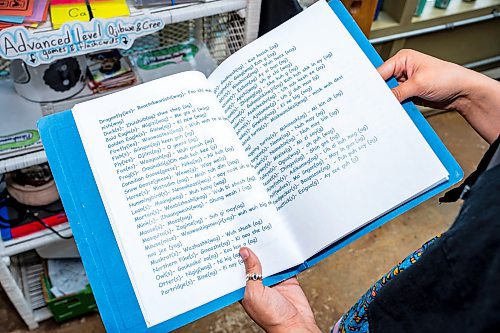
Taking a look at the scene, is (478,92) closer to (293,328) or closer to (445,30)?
(293,328)

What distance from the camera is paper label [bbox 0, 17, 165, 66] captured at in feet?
2.56

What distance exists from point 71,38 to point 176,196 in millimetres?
367

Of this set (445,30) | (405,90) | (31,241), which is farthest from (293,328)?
(445,30)

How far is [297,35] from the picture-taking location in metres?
0.72

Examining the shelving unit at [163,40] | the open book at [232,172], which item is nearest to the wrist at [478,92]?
the open book at [232,172]

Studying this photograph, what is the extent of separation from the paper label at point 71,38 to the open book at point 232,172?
0.19 metres

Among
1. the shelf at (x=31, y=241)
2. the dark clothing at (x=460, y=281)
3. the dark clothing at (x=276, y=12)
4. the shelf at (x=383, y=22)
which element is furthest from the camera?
the shelf at (x=383, y=22)

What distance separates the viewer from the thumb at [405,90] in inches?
25.9

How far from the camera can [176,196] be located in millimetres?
641

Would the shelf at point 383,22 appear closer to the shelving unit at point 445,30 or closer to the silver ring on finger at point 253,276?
the shelving unit at point 445,30

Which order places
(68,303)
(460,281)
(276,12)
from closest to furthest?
(460,281), (276,12), (68,303)

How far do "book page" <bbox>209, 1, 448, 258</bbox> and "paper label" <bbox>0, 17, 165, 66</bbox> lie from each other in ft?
0.77

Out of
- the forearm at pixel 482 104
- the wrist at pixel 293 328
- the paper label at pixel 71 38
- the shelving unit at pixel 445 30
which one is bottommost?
the wrist at pixel 293 328

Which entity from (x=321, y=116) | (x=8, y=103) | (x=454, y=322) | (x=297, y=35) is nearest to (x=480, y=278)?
(x=454, y=322)
